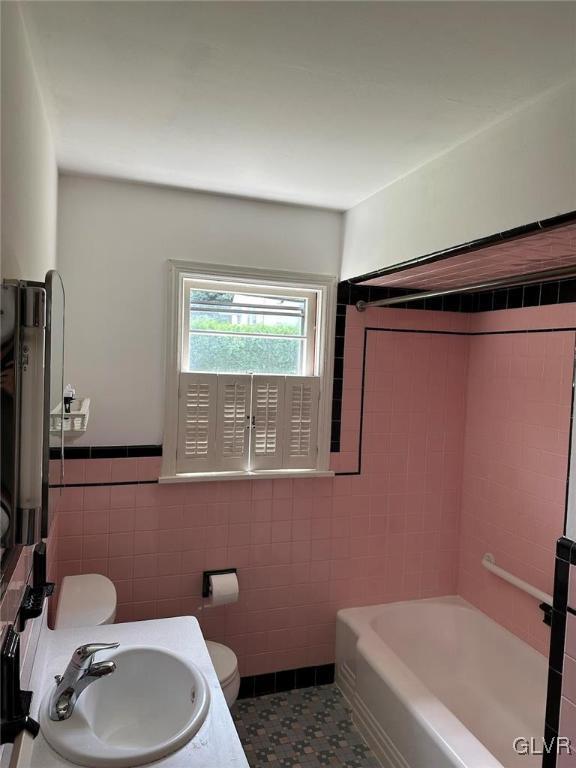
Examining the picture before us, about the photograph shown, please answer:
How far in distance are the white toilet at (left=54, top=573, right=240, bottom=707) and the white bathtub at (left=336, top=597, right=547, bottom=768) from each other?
2.07ft

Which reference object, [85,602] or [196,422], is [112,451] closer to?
[196,422]

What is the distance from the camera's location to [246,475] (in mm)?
2498

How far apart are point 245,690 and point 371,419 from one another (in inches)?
59.2

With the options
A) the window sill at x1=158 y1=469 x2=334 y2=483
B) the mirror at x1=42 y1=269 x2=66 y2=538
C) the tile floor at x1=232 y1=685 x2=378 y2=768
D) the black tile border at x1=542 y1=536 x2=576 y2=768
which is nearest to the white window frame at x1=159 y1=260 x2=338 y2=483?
the window sill at x1=158 y1=469 x2=334 y2=483

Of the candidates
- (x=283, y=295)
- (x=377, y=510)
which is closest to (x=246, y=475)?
(x=377, y=510)

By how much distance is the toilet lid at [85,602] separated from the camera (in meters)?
1.89

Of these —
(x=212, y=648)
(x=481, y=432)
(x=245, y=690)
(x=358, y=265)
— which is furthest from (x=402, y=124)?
(x=245, y=690)

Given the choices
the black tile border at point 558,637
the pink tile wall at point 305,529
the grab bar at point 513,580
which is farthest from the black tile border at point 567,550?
the pink tile wall at point 305,529

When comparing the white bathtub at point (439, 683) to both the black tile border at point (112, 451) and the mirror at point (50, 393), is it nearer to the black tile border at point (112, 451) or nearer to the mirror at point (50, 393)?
the black tile border at point (112, 451)

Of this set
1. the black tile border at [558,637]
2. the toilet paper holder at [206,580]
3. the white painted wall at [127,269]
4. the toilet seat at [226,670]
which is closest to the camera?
the black tile border at [558,637]

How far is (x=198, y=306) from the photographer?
2.50 m

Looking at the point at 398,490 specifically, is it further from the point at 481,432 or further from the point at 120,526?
the point at 120,526

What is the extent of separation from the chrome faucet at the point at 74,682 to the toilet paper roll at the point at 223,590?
3.56 ft

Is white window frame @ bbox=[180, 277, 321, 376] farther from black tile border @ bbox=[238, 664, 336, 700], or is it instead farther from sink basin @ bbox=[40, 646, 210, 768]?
black tile border @ bbox=[238, 664, 336, 700]
